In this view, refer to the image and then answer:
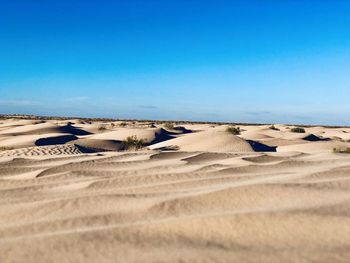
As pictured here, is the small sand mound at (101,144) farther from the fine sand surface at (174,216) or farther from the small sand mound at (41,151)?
the fine sand surface at (174,216)

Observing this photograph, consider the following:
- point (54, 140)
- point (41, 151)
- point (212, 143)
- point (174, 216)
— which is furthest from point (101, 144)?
point (174, 216)

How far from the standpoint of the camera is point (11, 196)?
3.35 m

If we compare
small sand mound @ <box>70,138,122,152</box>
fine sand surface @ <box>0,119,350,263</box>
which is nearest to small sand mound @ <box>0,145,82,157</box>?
small sand mound @ <box>70,138,122,152</box>

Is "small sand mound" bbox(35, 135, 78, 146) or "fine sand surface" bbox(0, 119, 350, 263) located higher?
"fine sand surface" bbox(0, 119, 350, 263)

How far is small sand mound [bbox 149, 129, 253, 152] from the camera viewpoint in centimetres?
938

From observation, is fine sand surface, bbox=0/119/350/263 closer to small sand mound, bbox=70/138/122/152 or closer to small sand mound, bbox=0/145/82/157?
small sand mound, bbox=0/145/82/157

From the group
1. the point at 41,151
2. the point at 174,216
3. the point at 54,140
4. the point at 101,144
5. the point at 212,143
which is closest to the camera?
the point at 174,216

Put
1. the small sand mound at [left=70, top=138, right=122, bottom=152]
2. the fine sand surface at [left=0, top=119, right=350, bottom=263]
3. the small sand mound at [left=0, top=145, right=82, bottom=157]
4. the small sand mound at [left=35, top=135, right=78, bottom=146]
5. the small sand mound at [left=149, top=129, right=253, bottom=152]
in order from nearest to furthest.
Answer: the fine sand surface at [left=0, top=119, right=350, bottom=263] → the small sand mound at [left=0, top=145, right=82, bottom=157] → the small sand mound at [left=149, top=129, right=253, bottom=152] → the small sand mound at [left=70, top=138, right=122, bottom=152] → the small sand mound at [left=35, top=135, right=78, bottom=146]

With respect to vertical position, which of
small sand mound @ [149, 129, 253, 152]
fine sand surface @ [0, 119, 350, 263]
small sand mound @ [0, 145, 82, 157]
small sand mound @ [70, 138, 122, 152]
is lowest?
small sand mound @ [70, 138, 122, 152]

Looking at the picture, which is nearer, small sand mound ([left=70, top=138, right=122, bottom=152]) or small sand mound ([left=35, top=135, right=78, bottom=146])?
small sand mound ([left=70, top=138, right=122, bottom=152])

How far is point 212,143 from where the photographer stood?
33.1ft

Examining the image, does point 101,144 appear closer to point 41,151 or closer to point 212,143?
point 212,143

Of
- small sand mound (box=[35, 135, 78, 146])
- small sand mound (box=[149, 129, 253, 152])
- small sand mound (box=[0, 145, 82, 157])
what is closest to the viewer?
small sand mound (box=[0, 145, 82, 157])

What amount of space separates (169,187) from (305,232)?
4.66 feet
